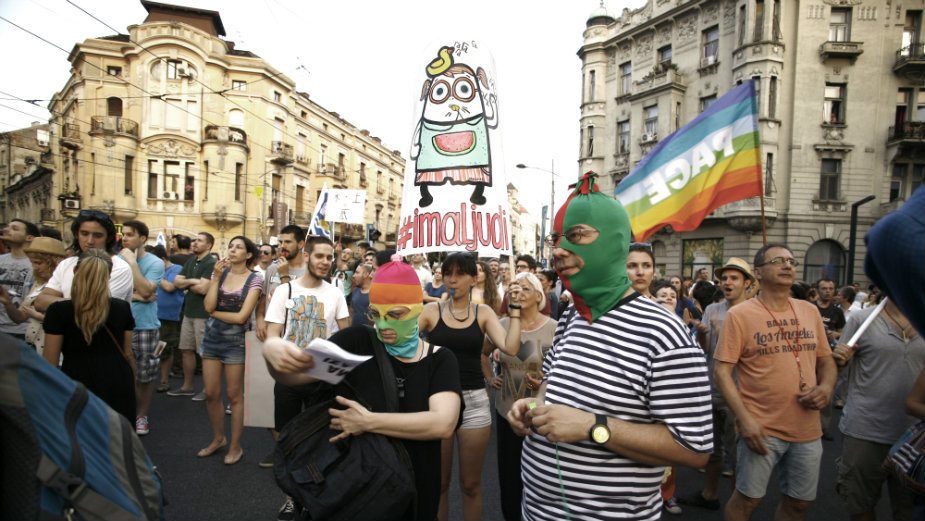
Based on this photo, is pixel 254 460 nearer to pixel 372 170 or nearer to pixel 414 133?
pixel 414 133

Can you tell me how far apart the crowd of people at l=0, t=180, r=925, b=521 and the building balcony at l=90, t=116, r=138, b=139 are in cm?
2844

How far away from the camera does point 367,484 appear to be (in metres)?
1.76

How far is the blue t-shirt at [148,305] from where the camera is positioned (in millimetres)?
5461

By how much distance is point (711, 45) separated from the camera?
79.9 feet

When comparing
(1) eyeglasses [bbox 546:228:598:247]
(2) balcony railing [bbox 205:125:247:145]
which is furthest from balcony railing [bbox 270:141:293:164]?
(1) eyeglasses [bbox 546:228:598:247]

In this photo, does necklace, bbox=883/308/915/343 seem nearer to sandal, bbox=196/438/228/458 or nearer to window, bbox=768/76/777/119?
sandal, bbox=196/438/228/458

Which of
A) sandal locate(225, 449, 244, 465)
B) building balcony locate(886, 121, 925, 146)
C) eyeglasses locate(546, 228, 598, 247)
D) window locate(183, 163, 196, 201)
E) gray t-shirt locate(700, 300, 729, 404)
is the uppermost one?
building balcony locate(886, 121, 925, 146)

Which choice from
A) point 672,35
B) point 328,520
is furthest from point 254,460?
point 672,35

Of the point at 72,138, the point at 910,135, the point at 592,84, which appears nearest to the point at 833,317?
the point at 910,135

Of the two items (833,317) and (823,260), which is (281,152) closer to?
(823,260)

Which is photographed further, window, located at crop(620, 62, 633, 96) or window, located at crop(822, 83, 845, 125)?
window, located at crop(620, 62, 633, 96)

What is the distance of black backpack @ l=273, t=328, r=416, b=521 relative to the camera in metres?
1.74

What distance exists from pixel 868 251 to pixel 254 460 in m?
5.09

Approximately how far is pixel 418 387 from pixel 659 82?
27740 mm
